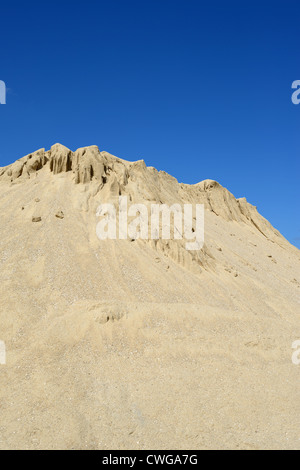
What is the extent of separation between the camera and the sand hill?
8.42 m

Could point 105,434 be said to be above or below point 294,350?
below

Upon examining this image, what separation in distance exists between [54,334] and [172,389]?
180 inches

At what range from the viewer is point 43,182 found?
20688 millimetres

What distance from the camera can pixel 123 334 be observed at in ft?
38.8

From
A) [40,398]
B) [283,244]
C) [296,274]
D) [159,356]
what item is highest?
[283,244]

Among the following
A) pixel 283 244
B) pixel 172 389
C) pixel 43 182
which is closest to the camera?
pixel 172 389

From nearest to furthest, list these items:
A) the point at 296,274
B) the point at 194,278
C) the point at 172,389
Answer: the point at 172,389
the point at 194,278
the point at 296,274

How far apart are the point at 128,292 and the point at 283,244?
2892 centimetres

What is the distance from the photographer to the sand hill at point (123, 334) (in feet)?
27.6

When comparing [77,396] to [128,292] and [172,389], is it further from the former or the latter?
[128,292]

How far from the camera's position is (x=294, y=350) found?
13.2 meters

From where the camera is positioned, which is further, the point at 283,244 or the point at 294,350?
the point at 283,244

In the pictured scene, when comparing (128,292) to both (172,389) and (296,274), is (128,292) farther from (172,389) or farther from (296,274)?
(296,274)

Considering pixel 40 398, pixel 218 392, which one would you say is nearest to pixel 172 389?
pixel 218 392
